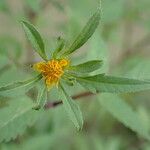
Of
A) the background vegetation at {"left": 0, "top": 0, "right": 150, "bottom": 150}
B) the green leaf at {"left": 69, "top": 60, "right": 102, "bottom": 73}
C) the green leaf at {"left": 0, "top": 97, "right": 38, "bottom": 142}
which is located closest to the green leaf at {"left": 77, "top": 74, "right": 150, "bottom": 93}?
the green leaf at {"left": 69, "top": 60, "right": 102, "bottom": 73}

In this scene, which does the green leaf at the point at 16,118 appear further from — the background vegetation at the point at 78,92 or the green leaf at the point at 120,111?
the green leaf at the point at 120,111

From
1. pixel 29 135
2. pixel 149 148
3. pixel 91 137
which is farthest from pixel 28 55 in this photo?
pixel 149 148

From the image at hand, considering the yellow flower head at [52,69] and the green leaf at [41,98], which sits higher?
the yellow flower head at [52,69]

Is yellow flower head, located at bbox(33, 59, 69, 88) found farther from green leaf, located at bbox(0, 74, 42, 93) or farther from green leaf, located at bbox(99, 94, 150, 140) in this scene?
green leaf, located at bbox(99, 94, 150, 140)

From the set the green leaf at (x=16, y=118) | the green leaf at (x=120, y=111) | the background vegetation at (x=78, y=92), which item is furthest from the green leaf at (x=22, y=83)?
the green leaf at (x=120, y=111)

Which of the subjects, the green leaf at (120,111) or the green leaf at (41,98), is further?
the green leaf at (120,111)

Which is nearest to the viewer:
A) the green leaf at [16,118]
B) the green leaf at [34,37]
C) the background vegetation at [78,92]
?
the green leaf at [34,37]

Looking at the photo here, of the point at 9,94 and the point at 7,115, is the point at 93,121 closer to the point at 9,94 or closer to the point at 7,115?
the point at 7,115
